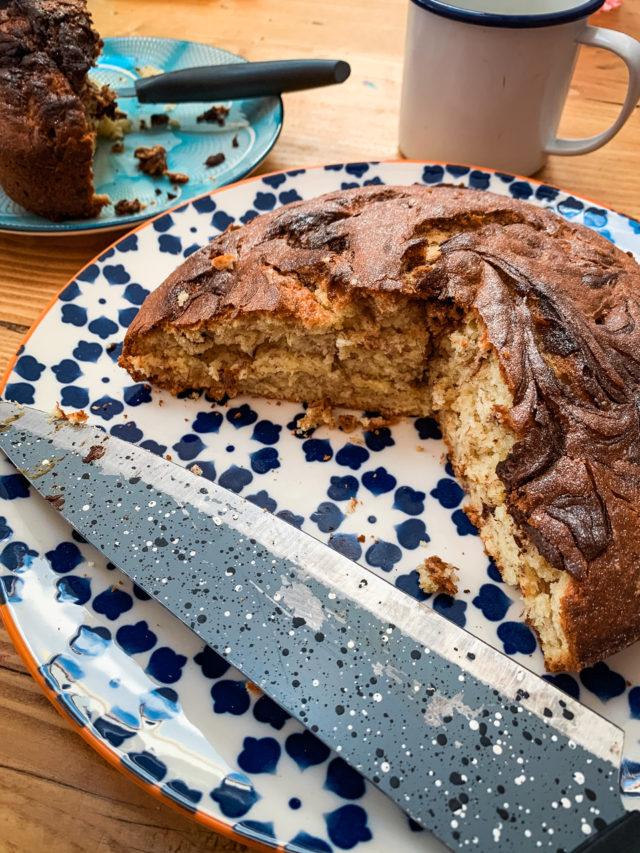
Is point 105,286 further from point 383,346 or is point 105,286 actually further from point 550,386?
point 550,386

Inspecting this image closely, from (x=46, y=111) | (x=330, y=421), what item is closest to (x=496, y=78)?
(x=330, y=421)

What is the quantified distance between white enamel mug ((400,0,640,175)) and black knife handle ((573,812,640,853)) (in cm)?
234

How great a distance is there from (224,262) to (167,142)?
49.8 inches

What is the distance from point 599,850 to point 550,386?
105 cm

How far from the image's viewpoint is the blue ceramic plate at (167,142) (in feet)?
9.02

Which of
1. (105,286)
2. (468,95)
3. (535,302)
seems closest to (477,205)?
(535,302)

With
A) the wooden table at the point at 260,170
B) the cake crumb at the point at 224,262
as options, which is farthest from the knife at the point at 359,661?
the cake crumb at the point at 224,262

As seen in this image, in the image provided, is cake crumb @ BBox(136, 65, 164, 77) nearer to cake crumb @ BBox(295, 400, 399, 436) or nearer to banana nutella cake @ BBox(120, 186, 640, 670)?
banana nutella cake @ BBox(120, 186, 640, 670)

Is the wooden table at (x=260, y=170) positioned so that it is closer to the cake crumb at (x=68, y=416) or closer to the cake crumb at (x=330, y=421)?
the cake crumb at (x=68, y=416)

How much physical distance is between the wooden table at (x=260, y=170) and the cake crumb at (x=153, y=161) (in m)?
0.39

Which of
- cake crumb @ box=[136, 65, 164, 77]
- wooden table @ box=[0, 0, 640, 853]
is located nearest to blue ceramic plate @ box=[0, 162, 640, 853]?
wooden table @ box=[0, 0, 640, 853]

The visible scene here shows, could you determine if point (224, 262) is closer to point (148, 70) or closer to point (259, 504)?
point (259, 504)

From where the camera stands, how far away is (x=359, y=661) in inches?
59.9

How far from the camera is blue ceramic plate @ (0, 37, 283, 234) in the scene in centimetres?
275
